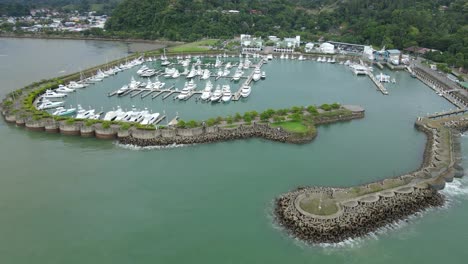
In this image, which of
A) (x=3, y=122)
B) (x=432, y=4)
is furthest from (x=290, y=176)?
(x=432, y=4)

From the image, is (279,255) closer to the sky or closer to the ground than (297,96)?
closer to the ground

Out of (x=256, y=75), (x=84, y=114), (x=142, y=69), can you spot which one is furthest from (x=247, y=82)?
(x=84, y=114)

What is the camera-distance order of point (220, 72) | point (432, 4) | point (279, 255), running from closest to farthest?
point (279, 255), point (220, 72), point (432, 4)

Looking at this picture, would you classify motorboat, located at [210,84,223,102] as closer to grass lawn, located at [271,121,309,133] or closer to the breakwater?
grass lawn, located at [271,121,309,133]

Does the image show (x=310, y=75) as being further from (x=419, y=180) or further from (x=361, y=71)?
(x=419, y=180)

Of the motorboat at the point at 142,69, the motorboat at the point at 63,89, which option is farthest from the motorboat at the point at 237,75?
the motorboat at the point at 63,89

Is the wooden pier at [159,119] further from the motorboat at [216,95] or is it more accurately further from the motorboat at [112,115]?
the motorboat at [216,95]

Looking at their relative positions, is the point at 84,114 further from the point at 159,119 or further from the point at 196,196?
the point at 196,196

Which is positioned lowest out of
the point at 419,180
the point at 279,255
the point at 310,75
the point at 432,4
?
the point at 279,255
